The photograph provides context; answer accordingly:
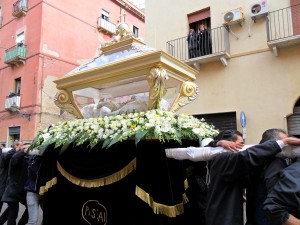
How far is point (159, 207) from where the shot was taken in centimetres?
254

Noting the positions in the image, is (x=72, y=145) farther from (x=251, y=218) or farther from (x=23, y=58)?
(x=23, y=58)

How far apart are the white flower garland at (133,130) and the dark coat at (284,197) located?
1.00 m

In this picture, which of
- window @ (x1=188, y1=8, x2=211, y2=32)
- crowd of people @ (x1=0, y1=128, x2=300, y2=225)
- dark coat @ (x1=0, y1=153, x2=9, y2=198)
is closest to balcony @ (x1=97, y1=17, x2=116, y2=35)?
window @ (x1=188, y1=8, x2=211, y2=32)

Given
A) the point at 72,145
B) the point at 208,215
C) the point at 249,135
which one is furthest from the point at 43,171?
the point at 249,135

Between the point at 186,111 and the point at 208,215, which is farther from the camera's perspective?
the point at 186,111

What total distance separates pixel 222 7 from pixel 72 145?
747 cm

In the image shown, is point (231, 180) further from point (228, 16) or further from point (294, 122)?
point (228, 16)

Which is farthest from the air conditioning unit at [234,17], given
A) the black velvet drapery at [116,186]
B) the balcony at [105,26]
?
the balcony at [105,26]

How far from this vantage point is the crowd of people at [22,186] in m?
4.11

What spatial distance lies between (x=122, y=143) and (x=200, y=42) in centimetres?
697

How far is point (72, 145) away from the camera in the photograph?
3.28 meters

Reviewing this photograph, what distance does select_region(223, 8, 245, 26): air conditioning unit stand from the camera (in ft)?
27.4

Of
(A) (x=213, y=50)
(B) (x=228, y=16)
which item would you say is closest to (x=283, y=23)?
(B) (x=228, y=16)

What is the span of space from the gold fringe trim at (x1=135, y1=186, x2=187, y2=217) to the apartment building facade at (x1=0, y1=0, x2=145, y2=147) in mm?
11672
